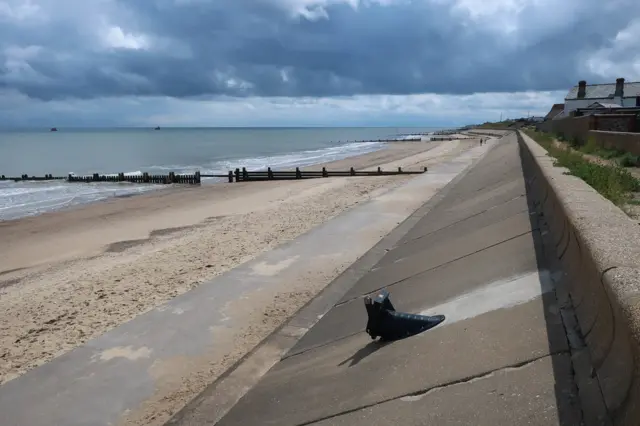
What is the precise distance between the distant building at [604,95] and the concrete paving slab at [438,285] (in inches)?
→ 2084

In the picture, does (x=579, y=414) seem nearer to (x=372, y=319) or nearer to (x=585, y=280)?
(x=585, y=280)

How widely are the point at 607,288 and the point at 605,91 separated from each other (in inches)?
2517

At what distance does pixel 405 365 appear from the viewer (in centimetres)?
381

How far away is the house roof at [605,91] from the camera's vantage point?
55.0 m

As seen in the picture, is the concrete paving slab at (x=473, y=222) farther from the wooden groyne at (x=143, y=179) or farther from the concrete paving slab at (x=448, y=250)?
the wooden groyne at (x=143, y=179)

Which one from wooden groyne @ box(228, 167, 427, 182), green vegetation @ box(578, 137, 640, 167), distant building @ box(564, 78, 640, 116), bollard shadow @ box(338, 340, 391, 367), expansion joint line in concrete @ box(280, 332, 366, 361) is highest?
distant building @ box(564, 78, 640, 116)

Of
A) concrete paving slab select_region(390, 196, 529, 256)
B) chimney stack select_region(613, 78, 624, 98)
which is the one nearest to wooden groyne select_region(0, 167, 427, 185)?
concrete paving slab select_region(390, 196, 529, 256)

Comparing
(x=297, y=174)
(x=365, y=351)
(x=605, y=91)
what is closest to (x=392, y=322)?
(x=365, y=351)

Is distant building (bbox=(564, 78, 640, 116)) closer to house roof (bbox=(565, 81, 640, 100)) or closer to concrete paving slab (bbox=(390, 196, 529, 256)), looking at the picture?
house roof (bbox=(565, 81, 640, 100))

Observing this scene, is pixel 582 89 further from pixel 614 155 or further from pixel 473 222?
pixel 473 222

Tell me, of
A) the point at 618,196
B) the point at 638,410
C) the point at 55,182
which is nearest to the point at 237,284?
the point at 618,196

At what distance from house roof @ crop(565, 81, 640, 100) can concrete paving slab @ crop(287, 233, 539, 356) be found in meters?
58.0

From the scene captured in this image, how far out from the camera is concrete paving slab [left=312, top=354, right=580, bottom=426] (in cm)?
269

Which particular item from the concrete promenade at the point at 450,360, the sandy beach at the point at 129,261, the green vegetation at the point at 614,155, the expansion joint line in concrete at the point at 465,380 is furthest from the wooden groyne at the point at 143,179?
the expansion joint line in concrete at the point at 465,380
